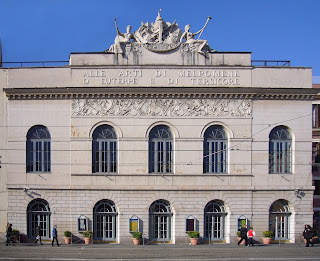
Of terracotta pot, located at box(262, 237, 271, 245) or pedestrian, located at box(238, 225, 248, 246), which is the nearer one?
pedestrian, located at box(238, 225, 248, 246)

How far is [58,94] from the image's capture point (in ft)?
100.0

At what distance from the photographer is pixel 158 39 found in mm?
30875

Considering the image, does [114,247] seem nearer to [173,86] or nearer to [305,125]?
[173,86]

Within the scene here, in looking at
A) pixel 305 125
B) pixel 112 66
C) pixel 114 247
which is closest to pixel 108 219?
pixel 114 247

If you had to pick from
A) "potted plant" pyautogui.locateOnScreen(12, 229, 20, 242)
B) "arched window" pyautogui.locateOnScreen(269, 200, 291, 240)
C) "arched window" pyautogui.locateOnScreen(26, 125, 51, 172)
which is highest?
"arched window" pyautogui.locateOnScreen(26, 125, 51, 172)

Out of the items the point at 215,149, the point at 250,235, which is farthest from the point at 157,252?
the point at 215,149

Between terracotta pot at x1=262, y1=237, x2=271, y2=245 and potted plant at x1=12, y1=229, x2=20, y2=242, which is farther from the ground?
potted plant at x1=12, y1=229, x2=20, y2=242

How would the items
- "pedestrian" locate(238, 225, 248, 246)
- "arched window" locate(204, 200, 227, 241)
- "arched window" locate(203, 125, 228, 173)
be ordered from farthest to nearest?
"arched window" locate(203, 125, 228, 173) → "arched window" locate(204, 200, 227, 241) → "pedestrian" locate(238, 225, 248, 246)

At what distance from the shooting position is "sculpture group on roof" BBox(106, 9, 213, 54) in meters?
30.6

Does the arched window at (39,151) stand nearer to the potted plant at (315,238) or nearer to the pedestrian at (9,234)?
the pedestrian at (9,234)

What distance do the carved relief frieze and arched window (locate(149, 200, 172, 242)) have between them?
611 cm

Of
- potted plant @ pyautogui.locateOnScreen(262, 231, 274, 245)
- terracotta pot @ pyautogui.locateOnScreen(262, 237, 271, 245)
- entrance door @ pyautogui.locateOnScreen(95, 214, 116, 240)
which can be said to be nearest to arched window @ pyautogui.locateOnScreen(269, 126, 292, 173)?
potted plant @ pyautogui.locateOnScreen(262, 231, 274, 245)

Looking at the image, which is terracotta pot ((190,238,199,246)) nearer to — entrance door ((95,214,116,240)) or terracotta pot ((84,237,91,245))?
entrance door ((95,214,116,240))

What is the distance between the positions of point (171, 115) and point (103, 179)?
6.23 metres
